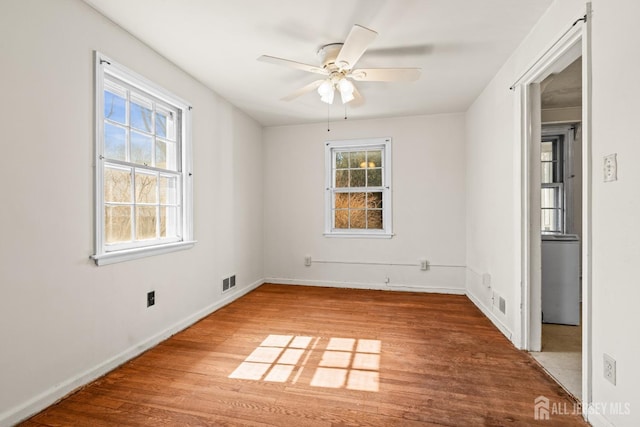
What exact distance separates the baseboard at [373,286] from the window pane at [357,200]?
44.6 inches

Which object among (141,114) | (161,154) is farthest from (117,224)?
(141,114)

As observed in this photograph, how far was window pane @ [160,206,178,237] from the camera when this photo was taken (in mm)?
2891

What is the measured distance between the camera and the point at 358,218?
4641mm

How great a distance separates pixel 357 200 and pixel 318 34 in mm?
2647

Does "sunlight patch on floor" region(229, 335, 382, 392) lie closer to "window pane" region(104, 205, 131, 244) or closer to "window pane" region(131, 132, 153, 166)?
"window pane" region(104, 205, 131, 244)

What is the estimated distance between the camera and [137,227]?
257 centimetres

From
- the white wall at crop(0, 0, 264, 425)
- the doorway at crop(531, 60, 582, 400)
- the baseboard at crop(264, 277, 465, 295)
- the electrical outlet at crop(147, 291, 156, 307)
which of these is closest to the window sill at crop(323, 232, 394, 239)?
the baseboard at crop(264, 277, 465, 295)

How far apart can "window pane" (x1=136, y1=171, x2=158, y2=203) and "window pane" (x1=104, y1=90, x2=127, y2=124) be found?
43 cm

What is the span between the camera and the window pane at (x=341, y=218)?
4.68m

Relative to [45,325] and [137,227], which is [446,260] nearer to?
[137,227]

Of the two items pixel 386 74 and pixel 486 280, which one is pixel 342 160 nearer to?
pixel 386 74
